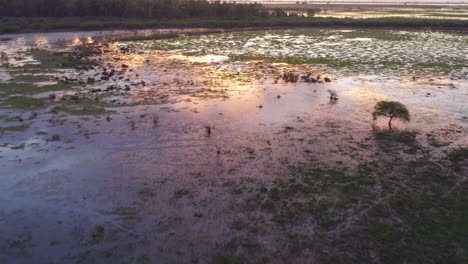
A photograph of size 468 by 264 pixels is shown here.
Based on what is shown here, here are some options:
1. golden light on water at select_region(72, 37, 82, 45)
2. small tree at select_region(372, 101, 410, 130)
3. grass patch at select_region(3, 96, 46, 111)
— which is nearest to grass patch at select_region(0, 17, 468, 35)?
golden light on water at select_region(72, 37, 82, 45)

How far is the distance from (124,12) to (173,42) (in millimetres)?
21469

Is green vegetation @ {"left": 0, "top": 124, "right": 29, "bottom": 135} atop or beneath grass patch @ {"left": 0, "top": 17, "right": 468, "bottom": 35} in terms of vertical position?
beneath

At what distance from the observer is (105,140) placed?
1510 cm

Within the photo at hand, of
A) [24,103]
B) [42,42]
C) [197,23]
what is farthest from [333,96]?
[197,23]

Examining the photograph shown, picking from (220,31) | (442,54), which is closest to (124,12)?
(220,31)

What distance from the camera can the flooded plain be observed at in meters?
9.16

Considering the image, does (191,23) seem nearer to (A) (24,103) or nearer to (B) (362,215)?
(A) (24,103)

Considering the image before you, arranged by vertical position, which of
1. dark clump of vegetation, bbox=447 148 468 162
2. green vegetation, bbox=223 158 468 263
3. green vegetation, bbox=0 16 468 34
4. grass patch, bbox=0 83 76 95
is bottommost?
green vegetation, bbox=223 158 468 263

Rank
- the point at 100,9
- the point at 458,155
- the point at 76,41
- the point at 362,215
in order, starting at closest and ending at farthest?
1. the point at 362,215
2. the point at 458,155
3. the point at 76,41
4. the point at 100,9

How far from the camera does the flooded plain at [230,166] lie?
9.16 meters

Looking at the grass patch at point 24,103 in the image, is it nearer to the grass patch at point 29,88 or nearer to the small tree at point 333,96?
the grass patch at point 29,88

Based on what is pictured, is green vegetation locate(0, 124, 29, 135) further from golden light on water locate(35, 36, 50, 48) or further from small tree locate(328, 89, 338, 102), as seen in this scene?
golden light on water locate(35, 36, 50, 48)

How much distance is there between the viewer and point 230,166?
13055 millimetres

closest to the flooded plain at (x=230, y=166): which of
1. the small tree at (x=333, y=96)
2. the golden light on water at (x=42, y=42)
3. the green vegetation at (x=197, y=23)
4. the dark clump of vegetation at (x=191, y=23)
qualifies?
the small tree at (x=333, y=96)
